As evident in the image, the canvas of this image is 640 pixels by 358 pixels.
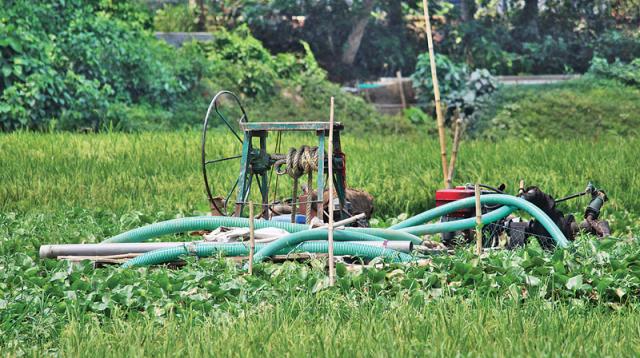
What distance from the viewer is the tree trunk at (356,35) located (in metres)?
17.5

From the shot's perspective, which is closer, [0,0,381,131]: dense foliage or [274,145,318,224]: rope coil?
[274,145,318,224]: rope coil

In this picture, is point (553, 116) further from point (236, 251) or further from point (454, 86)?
point (236, 251)

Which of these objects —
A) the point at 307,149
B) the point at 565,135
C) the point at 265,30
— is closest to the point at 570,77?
the point at 565,135

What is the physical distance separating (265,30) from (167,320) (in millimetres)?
13603

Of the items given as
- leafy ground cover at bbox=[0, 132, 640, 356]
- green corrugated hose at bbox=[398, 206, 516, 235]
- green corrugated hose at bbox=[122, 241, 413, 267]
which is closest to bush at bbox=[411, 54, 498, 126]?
leafy ground cover at bbox=[0, 132, 640, 356]

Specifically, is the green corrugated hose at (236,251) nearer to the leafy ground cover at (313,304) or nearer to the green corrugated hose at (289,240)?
the green corrugated hose at (289,240)

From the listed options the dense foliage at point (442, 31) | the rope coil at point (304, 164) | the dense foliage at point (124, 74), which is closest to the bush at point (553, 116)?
the dense foliage at point (124, 74)

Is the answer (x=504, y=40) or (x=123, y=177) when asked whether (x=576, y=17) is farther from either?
(x=123, y=177)

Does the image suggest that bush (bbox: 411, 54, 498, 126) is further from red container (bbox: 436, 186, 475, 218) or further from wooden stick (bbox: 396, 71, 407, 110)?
red container (bbox: 436, 186, 475, 218)

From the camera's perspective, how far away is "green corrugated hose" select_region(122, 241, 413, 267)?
17.6ft

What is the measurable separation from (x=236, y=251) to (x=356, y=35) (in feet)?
41.0

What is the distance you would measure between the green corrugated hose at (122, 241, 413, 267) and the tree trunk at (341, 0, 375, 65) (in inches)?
485

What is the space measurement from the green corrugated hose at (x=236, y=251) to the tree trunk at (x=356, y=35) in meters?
12.3

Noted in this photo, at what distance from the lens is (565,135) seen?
584 inches
